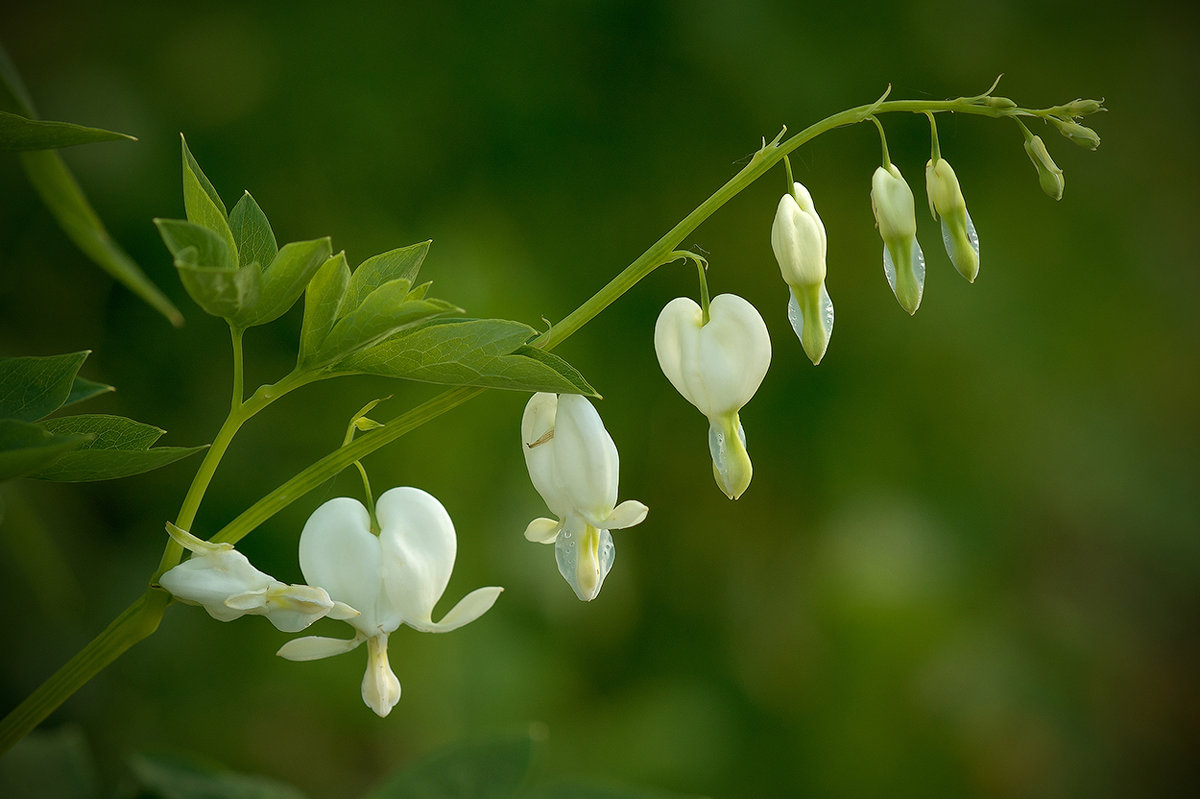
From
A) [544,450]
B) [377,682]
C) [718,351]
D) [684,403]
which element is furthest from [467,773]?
[684,403]

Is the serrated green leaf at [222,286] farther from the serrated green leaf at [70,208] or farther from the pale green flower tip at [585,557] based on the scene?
the pale green flower tip at [585,557]

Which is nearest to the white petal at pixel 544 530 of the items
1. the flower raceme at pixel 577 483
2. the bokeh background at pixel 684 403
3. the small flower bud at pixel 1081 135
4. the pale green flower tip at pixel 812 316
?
the flower raceme at pixel 577 483

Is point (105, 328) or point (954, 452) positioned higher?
point (105, 328)

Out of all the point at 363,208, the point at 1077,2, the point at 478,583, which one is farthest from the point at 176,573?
the point at 1077,2

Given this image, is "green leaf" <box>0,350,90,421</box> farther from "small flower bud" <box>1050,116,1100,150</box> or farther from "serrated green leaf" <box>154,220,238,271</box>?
"small flower bud" <box>1050,116,1100,150</box>

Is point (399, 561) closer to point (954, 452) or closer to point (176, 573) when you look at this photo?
point (176, 573)

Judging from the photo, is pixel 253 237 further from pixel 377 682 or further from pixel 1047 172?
pixel 1047 172
